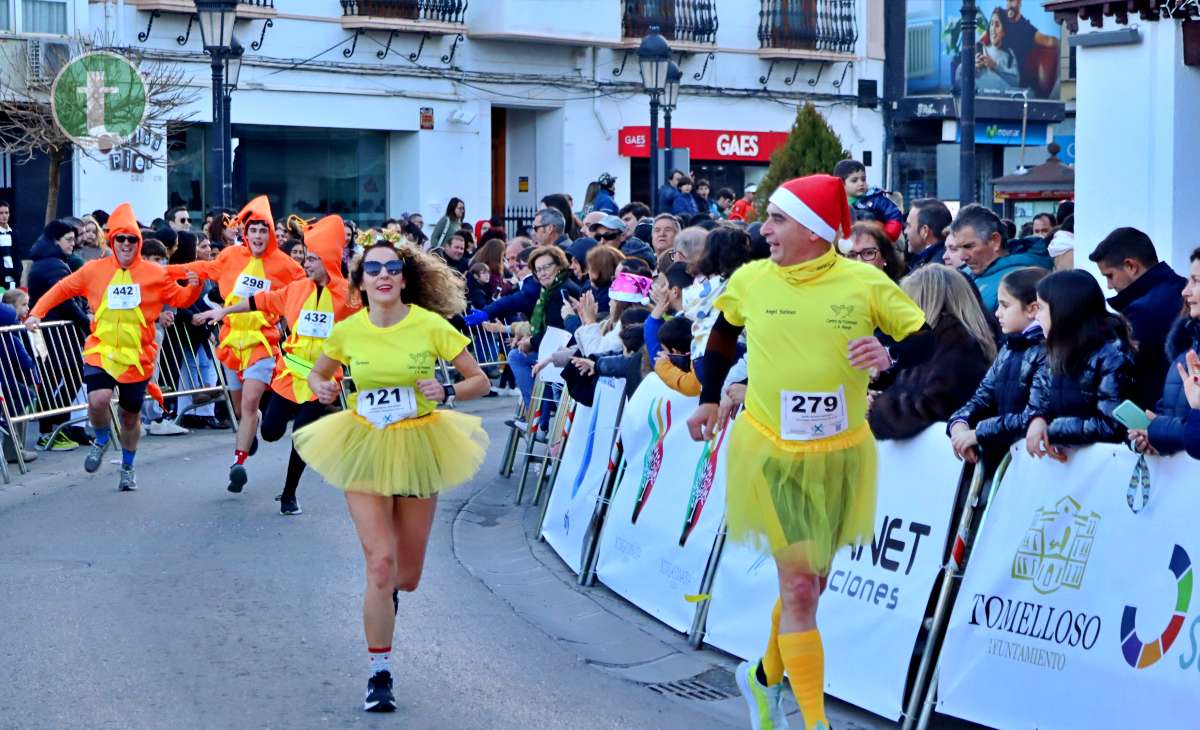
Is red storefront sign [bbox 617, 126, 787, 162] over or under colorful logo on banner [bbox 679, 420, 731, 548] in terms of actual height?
over

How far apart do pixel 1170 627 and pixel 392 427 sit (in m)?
3.19

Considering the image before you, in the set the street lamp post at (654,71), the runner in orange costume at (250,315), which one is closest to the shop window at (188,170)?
the street lamp post at (654,71)

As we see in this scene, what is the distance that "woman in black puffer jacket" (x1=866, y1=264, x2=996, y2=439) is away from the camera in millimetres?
7395

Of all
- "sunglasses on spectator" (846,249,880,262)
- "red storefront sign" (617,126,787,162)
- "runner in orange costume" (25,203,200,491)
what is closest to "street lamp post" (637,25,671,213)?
"red storefront sign" (617,126,787,162)

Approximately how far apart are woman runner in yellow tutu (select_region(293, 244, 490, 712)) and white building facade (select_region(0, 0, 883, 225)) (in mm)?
20335

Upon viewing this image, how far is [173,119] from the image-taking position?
28516 millimetres

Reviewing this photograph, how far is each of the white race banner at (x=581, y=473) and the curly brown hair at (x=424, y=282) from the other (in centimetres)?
238

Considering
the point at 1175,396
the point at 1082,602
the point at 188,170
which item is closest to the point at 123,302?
the point at 1082,602

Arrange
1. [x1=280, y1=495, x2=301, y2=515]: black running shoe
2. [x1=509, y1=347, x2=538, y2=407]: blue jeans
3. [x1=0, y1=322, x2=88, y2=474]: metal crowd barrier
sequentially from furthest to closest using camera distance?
1. [x1=0, y1=322, x2=88, y2=474]: metal crowd barrier
2. [x1=509, y1=347, x2=538, y2=407]: blue jeans
3. [x1=280, y1=495, x2=301, y2=515]: black running shoe

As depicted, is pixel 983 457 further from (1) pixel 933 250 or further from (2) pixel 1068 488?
(1) pixel 933 250

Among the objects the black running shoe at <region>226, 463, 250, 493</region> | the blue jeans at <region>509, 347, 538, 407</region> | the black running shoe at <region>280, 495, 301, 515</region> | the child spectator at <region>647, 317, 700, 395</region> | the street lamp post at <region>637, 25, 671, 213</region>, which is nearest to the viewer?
the child spectator at <region>647, 317, 700, 395</region>

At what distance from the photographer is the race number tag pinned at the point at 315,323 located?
38.4ft

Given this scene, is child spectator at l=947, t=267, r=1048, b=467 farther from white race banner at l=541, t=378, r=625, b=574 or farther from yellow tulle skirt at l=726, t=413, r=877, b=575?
white race banner at l=541, t=378, r=625, b=574

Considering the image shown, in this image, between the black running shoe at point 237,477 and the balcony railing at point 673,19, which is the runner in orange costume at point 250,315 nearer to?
the black running shoe at point 237,477
